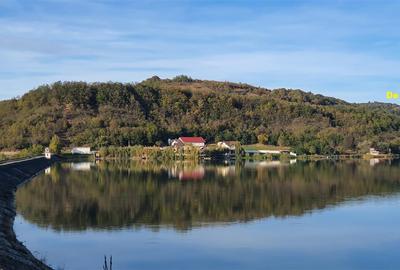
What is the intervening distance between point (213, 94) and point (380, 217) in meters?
99.6

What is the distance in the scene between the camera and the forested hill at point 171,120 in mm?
85125

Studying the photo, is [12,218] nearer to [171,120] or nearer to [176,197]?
[176,197]

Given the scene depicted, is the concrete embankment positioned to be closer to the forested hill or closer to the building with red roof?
the forested hill

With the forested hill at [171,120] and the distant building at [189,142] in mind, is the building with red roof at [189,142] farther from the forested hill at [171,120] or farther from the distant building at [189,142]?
the forested hill at [171,120]

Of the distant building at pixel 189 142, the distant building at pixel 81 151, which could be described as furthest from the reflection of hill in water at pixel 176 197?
the distant building at pixel 189 142

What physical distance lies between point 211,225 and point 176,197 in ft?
29.3

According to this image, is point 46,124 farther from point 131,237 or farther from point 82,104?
point 131,237

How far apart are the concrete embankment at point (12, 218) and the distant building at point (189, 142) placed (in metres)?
32.7

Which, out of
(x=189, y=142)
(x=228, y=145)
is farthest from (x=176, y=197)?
(x=228, y=145)

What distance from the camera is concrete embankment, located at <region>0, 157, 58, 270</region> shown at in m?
12.3

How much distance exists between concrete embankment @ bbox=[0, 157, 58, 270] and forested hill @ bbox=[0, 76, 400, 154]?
1175 inches

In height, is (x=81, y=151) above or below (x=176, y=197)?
above

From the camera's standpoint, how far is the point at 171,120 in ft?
350

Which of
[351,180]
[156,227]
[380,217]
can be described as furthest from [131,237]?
[351,180]
